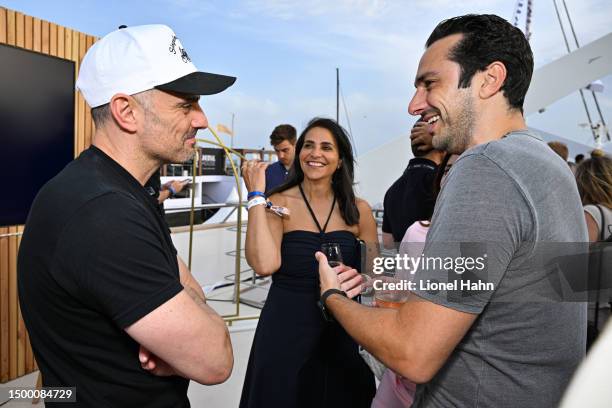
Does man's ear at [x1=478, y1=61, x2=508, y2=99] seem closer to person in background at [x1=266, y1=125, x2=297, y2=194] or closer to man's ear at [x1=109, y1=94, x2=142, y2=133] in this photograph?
man's ear at [x1=109, y1=94, x2=142, y2=133]

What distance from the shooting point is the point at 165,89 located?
3.91 ft

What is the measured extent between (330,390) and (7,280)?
2704 millimetres

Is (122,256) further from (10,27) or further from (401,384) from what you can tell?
(10,27)

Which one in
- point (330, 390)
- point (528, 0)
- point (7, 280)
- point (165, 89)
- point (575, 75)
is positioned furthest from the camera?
point (528, 0)

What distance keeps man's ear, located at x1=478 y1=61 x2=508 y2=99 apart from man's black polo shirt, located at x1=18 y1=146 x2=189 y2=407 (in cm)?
91

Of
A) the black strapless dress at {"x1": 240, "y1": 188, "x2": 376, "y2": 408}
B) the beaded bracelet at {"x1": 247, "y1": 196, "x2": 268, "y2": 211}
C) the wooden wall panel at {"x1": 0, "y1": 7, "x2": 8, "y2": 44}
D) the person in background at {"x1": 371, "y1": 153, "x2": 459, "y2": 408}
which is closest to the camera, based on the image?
the person in background at {"x1": 371, "y1": 153, "x2": 459, "y2": 408}

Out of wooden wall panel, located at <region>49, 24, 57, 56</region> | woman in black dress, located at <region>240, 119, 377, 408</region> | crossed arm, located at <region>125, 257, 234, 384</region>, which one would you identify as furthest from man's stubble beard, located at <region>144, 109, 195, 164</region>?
wooden wall panel, located at <region>49, 24, 57, 56</region>

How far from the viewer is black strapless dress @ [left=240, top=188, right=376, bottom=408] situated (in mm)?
2076

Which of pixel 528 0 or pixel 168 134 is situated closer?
pixel 168 134

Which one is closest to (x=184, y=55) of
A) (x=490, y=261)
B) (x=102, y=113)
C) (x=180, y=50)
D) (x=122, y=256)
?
(x=180, y=50)

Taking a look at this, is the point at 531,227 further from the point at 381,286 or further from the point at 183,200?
the point at 183,200

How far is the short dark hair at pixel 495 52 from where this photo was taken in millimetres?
1040

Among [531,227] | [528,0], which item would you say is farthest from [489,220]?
[528,0]

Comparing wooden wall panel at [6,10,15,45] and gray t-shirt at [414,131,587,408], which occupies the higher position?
wooden wall panel at [6,10,15,45]
